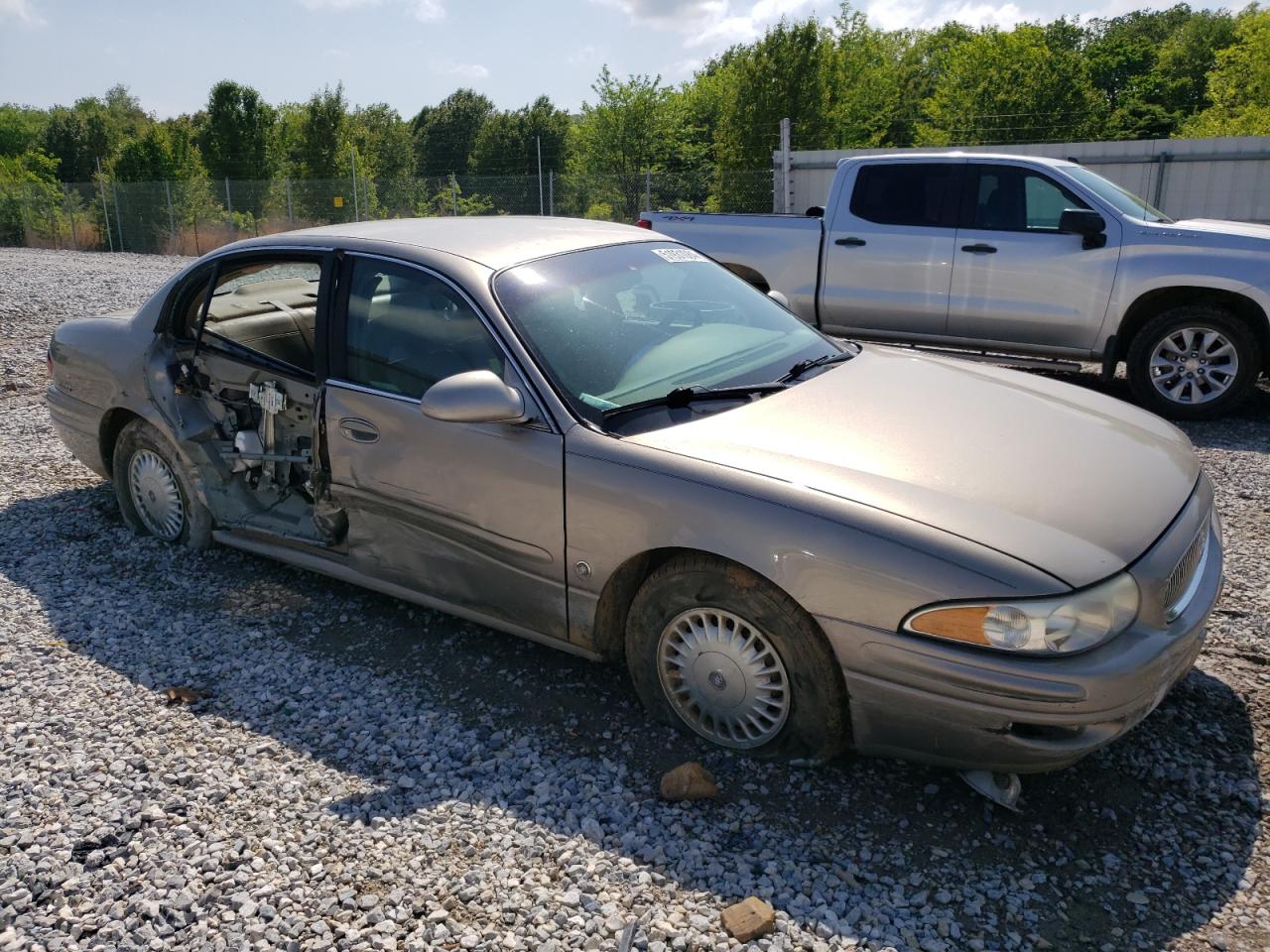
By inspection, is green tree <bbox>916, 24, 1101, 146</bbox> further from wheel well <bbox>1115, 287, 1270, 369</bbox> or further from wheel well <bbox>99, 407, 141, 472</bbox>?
wheel well <bbox>99, 407, 141, 472</bbox>

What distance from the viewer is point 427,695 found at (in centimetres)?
389

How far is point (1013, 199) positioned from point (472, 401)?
6338 mm

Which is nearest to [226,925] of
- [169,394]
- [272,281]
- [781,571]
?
[781,571]

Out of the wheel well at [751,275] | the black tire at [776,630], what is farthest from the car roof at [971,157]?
the black tire at [776,630]

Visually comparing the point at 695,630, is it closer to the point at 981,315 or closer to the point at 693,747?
the point at 693,747

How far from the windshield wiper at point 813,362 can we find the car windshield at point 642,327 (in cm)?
3

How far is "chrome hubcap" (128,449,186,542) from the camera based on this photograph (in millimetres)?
5219

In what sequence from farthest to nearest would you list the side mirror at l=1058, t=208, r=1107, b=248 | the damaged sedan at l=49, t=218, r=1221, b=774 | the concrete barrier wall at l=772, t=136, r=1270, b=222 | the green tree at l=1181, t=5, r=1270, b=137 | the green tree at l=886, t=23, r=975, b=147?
the green tree at l=886, t=23, r=975, b=147, the green tree at l=1181, t=5, r=1270, b=137, the concrete barrier wall at l=772, t=136, r=1270, b=222, the side mirror at l=1058, t=208, r=1107, b=248, the damaged sedan at l=49, t=218, r=1221, b=774

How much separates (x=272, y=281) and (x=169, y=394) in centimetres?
78

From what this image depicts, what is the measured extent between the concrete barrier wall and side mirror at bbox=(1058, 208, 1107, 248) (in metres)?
9.61

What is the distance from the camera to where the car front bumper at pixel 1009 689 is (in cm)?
275

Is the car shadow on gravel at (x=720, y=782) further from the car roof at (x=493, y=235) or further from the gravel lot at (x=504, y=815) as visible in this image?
the car roof at (x=493, y=235)

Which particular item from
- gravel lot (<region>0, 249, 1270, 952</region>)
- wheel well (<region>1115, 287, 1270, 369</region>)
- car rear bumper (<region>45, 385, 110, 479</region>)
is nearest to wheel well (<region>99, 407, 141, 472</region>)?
car rear bumper (<region>45, 385, 110, 479</region>)

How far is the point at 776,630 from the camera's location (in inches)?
123
